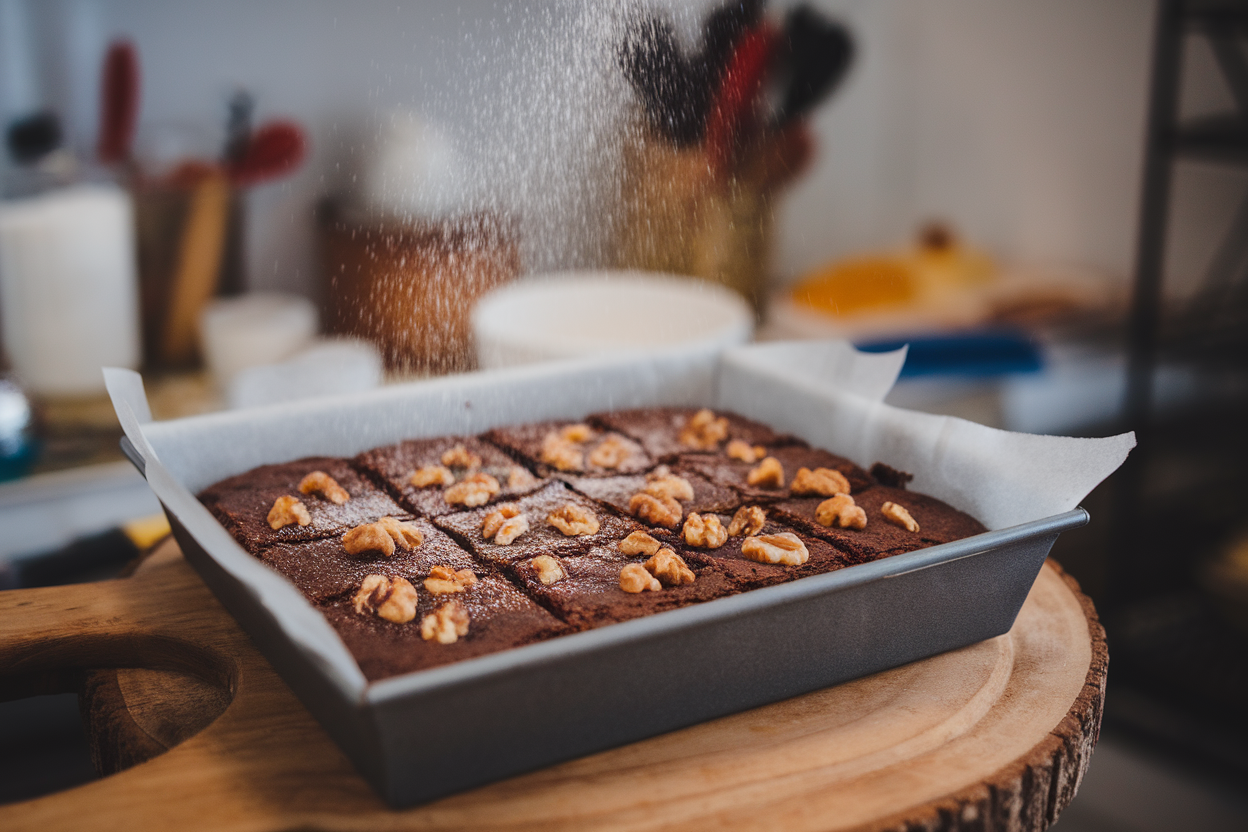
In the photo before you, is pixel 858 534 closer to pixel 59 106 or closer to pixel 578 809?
pixel 578 809

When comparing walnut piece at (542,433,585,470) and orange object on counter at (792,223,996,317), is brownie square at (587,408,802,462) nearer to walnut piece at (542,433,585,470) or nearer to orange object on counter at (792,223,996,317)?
walnut piece at (542,433,585,470)

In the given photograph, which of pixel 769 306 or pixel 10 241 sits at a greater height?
pixel 10 241

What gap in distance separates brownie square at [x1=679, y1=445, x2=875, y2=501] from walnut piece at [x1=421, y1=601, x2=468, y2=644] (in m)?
0.53

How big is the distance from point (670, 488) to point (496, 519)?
26cm

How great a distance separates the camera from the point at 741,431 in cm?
Result: 173

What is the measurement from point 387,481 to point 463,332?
3.51 ft

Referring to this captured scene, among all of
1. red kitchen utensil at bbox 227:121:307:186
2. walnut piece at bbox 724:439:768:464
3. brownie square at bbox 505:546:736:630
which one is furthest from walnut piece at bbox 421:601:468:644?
red kitchen utensil at bbox 227:121:307:186

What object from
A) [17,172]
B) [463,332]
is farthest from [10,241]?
[463,332]

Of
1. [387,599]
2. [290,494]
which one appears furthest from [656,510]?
[290,494]

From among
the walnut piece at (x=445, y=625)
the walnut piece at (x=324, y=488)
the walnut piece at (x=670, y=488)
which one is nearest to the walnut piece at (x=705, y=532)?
the walnut piece at (x=670, y=488)

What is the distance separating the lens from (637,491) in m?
1.51

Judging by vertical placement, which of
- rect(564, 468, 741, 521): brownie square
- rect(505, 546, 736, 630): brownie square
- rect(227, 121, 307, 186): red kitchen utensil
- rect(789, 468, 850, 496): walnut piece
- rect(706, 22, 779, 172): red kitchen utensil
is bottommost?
rect(564, 468, 741, 521): brownie square

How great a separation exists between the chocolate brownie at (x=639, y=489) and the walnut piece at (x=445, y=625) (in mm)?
396

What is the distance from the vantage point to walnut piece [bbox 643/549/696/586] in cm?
118
